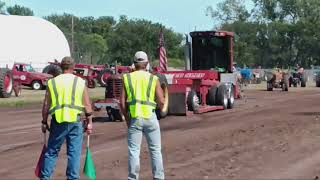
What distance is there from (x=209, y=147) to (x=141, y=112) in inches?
193

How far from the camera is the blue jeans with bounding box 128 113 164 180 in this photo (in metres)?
8.51

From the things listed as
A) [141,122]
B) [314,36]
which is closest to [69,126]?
[141,122]

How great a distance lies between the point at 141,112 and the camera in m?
8.54

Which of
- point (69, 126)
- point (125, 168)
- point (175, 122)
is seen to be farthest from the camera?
point (175, 122)

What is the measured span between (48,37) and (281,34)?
163 ft

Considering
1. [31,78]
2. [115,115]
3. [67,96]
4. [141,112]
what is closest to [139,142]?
[141,112]

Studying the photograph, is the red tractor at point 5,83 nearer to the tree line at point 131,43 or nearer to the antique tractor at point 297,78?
the antique tractor at point 297,78

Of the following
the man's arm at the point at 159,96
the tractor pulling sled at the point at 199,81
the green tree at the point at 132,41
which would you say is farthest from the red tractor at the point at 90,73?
the green tree at the point at 132,41

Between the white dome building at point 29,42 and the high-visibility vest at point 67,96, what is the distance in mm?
51201

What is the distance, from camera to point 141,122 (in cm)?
849

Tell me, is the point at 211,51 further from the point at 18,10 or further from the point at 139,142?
the point at 18,10

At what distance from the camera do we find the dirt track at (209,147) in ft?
34.1

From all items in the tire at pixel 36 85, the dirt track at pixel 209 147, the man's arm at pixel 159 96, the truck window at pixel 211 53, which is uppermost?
the truck window at pixel 211 53

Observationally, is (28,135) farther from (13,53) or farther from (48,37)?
(48,37)
